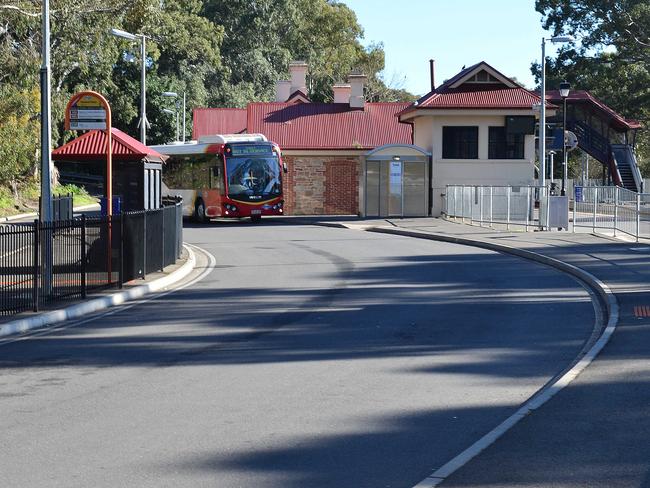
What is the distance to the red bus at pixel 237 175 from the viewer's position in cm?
4516

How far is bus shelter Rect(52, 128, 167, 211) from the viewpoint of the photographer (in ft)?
72.5

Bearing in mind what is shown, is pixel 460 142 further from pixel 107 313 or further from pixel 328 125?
pixel 107 313

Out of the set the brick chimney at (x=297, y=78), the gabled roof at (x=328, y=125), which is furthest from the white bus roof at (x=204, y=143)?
the brick chimney at (x=297, y=78)

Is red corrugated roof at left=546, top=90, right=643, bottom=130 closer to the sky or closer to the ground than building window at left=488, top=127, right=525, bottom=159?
closer to the sky

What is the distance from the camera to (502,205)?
40.1 metres

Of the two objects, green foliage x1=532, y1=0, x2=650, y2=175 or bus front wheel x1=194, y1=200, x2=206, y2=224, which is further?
green foliage x1=532, y1=0, x2=650, y2=175

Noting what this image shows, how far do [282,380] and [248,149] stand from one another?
114ft

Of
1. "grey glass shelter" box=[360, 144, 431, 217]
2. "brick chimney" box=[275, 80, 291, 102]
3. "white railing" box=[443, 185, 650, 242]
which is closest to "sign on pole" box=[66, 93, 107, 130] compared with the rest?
"white railing" box=[443, 185, 650, 242]

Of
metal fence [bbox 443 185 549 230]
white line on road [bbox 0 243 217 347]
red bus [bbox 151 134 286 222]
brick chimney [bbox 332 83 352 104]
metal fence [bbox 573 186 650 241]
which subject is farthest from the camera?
brick chimney [bbox 332 83 352 104]

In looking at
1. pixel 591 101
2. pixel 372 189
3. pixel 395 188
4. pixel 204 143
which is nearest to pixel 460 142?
pixel 395 188

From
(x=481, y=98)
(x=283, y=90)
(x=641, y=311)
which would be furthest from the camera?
(x=283, y=90)

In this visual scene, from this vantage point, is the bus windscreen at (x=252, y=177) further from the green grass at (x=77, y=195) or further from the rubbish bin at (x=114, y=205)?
the rubbish bin at (x=114, y=205)

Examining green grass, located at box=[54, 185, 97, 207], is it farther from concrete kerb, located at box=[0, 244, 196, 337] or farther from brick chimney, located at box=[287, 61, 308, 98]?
concrete kerb, located at box=[0, 244, 196, 337]

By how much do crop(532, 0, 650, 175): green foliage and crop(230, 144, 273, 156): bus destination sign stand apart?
1071 inches
